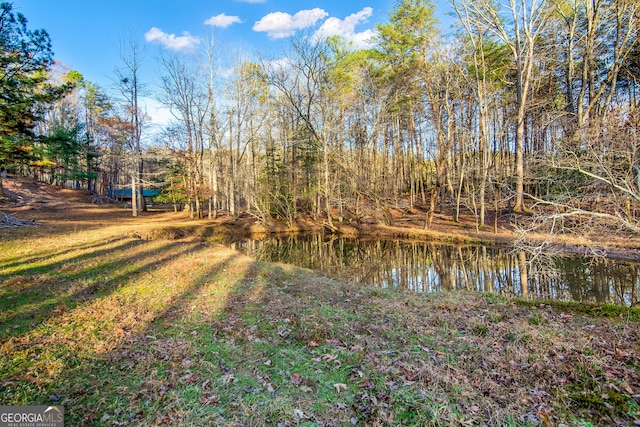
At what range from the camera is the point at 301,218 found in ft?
86.0

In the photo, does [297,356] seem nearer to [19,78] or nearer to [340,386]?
[340,386]

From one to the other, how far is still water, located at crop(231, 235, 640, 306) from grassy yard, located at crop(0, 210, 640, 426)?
6.80 ft

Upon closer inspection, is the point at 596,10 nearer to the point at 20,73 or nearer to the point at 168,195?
the point at 20,73

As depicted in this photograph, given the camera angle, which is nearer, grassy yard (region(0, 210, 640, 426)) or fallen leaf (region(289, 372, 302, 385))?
grassy yard (region(0, 210, 640, 426))

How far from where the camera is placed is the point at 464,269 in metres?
11.7

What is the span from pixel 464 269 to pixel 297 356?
9.52 metres

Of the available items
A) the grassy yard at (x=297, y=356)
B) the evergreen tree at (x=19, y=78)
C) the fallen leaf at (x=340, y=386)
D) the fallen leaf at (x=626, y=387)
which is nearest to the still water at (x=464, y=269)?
the grassy yard at (x=297, y=356)

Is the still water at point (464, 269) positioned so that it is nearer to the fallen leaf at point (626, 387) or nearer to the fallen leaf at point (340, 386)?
the fallen leaf at point (626, 387)

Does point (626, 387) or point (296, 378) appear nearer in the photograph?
point (626, 387)

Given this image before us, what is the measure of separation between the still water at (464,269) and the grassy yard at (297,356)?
2.07m

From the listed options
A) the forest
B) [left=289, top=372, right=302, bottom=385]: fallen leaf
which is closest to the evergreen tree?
the forest

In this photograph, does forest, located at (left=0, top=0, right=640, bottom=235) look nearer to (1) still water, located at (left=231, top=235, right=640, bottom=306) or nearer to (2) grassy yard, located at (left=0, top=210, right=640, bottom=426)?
(1) still water, located at (left=231, top=235, right=640, bottom=306)

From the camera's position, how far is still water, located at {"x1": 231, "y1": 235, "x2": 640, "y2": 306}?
8.69 meters

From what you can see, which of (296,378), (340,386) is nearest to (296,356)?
(296,378)
